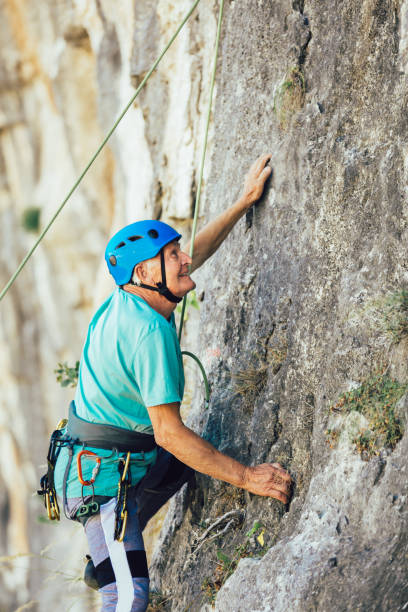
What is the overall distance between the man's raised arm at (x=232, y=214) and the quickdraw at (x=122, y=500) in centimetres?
138

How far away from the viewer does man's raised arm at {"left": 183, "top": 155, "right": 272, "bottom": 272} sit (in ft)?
14.8

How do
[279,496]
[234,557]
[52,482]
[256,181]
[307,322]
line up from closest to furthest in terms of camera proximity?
[279,496] < [234,557] < [307,322] < [52,482] < [256,181]

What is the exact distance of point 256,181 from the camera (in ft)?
14.8

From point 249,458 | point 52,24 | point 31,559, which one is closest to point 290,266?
point 249,458

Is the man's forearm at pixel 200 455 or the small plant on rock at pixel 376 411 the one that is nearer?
the small plant on rock at pixel 376 411

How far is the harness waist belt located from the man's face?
2.63 ft

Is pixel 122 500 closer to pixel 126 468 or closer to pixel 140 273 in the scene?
pixel 126 468

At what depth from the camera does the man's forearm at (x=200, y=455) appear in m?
3.48

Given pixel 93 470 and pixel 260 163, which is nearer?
pixel 93 470

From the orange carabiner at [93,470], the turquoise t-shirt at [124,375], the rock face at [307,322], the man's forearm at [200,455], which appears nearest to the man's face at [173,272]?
the turquoise t-shirt at [124,375]

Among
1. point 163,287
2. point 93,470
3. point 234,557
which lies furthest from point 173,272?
point 234,557

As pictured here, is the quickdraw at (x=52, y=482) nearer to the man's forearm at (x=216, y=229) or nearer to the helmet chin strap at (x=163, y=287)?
the helmet chin strap at (x=163, y=287)

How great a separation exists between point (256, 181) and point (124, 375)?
5.43ft

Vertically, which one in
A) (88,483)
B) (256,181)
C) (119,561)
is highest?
(256,181)
